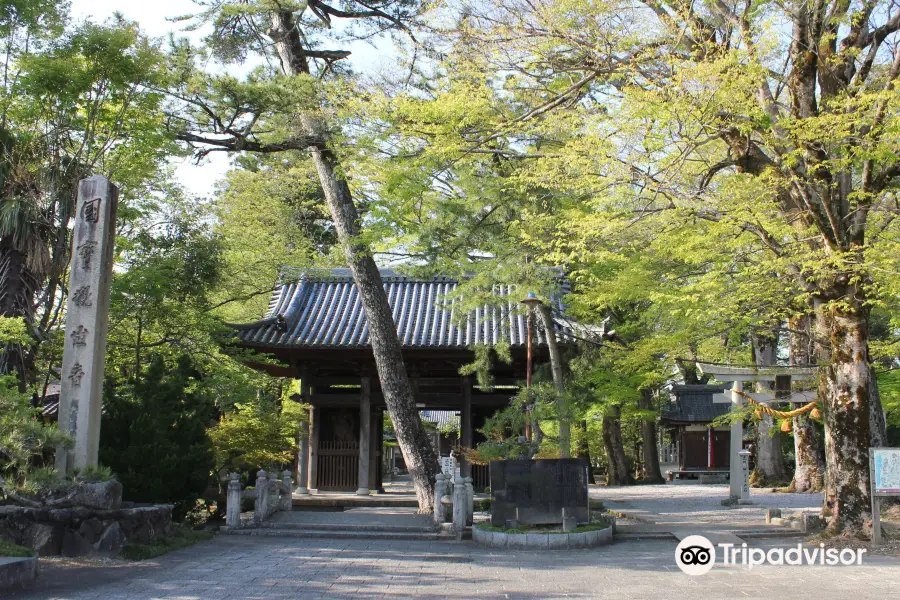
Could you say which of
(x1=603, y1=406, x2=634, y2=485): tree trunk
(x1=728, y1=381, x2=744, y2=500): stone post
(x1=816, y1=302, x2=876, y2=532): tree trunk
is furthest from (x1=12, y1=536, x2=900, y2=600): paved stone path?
(x1=603, y1=406, x2=634, y2=485): tree trunk

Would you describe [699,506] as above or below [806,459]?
below

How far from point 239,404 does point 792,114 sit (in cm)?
1068

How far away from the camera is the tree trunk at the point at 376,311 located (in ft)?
44.8

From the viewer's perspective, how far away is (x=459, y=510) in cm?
1159

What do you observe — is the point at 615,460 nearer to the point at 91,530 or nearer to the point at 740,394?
the point at 740,394

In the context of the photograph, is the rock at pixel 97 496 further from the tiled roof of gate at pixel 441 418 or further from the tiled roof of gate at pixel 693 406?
the tiled roof of gate at pixel 441 418

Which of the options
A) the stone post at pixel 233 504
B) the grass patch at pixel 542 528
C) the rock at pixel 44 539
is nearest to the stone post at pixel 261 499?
the stone post at pixel 233 504

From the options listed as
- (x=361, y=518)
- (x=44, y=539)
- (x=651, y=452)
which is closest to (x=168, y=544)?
(x=44, y=539)

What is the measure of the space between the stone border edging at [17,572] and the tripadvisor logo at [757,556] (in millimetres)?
6825

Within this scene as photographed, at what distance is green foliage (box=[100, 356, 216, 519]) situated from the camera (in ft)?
37.4

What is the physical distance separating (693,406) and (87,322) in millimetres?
27958

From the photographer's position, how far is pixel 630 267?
13047 millimetres

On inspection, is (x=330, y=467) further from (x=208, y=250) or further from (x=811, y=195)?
(x=811, y=195)

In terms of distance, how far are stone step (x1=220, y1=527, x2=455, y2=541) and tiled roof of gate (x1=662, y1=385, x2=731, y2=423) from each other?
22.9 m
